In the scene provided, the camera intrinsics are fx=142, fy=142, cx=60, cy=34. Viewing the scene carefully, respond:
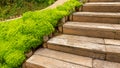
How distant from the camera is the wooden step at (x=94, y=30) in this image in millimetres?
2445

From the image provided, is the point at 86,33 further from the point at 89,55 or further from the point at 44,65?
the point at 44,65

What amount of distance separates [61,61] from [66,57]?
0.13 metres

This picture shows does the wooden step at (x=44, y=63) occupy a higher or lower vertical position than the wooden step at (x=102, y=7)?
lower

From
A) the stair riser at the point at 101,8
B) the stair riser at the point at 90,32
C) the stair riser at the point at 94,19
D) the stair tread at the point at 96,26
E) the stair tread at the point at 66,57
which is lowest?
the stair tread at the point at 66,57

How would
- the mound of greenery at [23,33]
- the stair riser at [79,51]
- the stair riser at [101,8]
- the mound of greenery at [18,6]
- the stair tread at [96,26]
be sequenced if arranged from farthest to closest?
the mound of greenery at [18,6], the stair riser at [101,8], the stair tread at [96,26], the mound of greenery at [23,33], the stair riser at [79,51]

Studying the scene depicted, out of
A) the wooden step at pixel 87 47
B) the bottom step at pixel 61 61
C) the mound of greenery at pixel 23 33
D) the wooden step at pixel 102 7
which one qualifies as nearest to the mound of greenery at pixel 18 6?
the mound of greenery at pixel 23 33

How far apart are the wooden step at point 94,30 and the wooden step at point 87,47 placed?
11cm

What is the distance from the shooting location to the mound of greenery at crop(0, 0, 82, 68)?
2368mm

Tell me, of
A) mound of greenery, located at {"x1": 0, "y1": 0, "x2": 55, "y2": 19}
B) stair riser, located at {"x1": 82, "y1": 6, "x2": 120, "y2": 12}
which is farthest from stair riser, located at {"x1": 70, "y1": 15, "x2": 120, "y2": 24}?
mound of greenery, located at {"x1": 0, "y1": 0, "x2": 55, "y2": 19}

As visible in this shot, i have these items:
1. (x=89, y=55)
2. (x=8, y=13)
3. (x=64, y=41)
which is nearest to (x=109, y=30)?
(x=89, y=55)

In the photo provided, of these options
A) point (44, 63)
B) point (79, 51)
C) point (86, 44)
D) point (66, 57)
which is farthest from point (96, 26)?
point (44, 63)

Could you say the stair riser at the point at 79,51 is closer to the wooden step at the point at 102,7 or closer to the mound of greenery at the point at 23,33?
the mound of greenery at the point at 23,33

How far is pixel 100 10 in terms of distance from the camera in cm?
312

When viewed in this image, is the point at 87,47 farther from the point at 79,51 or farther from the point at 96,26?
the point at 96,26
